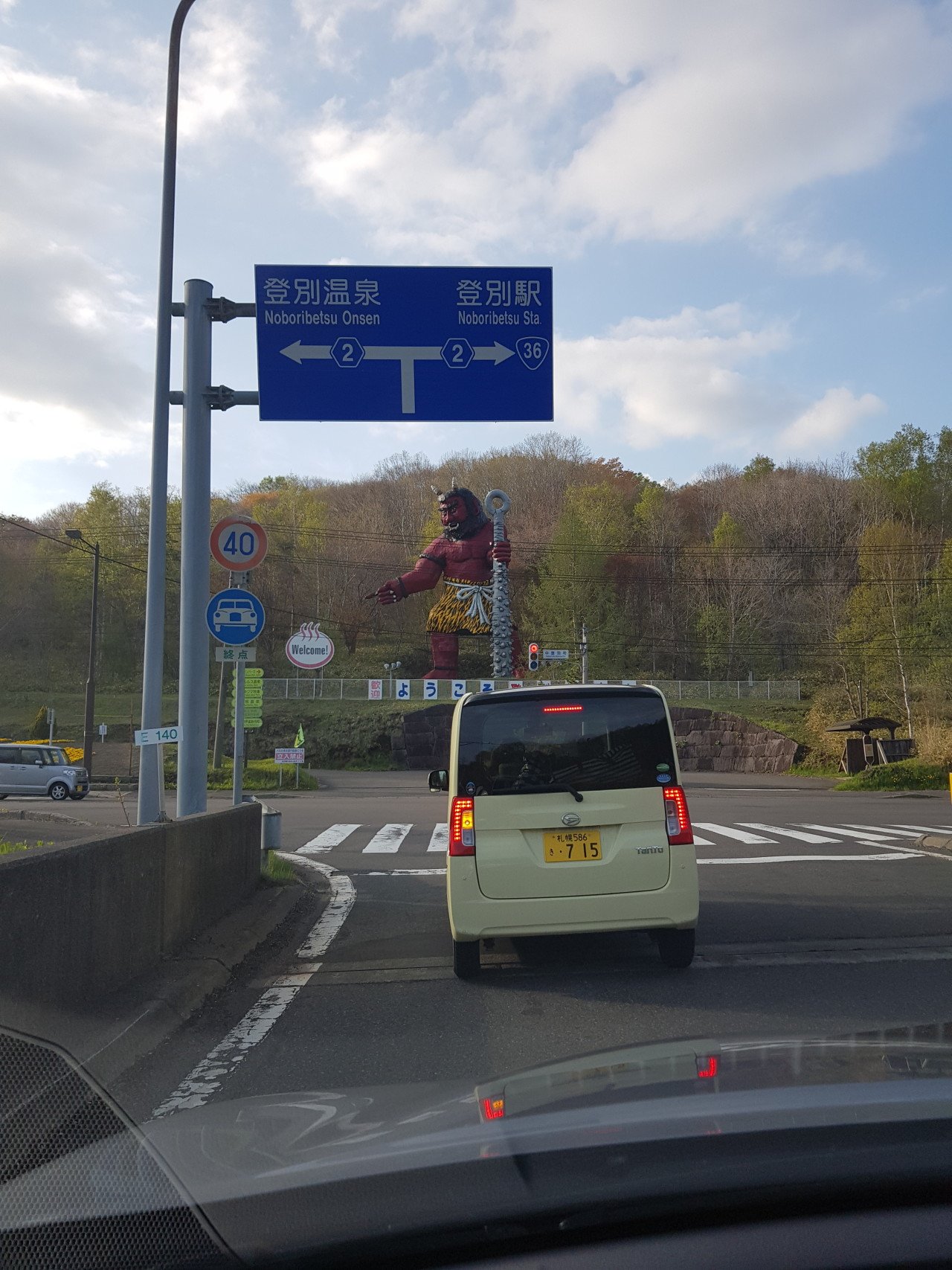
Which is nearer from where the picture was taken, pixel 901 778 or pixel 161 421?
pixel 161 421

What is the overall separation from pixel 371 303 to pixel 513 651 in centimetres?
4552

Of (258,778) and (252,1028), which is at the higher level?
(252,1028)

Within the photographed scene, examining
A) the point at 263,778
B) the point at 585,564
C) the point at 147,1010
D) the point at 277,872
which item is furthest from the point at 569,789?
the point at 585,564

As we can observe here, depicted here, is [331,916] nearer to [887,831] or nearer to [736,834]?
[736,834]

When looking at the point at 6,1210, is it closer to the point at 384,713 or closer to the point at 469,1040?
the point at 469,1040

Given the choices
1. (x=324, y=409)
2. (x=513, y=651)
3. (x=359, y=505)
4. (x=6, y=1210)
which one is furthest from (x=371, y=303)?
(x=359, y=505)

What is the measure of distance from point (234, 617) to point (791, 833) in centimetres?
1128

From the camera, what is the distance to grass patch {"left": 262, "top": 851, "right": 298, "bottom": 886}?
11336 mm

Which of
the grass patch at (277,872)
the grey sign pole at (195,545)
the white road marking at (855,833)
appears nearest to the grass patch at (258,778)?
the white road marking at (855,833)

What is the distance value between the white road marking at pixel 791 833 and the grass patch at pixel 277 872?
26.8 ft

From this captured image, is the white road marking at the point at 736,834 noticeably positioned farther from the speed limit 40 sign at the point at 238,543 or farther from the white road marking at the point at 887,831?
the speed limit 40 sign at the point at 238,543

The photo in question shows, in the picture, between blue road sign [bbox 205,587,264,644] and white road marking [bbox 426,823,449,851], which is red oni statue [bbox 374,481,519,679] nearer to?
white road marking [bbox 426,823,449,851]

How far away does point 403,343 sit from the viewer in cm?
1138

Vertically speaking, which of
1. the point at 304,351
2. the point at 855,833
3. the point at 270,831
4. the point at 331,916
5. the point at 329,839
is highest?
the point at 304,351
